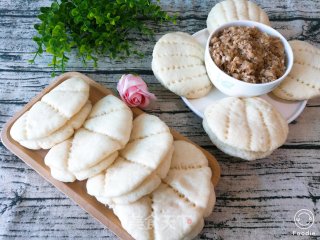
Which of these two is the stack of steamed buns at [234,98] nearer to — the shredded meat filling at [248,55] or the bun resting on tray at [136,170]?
the shredded meat filling at [248,55]

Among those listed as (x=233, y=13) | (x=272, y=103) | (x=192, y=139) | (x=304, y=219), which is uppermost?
(x=233, y=13)

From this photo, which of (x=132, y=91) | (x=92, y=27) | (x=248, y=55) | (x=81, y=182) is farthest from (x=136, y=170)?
(x=92, y=27)

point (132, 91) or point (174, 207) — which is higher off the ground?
point (132, 91)

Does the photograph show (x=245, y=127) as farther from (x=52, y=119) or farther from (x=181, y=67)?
(x=52, y=119)

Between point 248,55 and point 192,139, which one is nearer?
point 248,55

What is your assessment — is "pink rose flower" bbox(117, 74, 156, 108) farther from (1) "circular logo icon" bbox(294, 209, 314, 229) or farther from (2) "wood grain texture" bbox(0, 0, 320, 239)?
(1) "circular logo icon" bbox(294, 209, 314, 229)

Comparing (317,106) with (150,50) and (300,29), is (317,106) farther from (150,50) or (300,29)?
(150,50)

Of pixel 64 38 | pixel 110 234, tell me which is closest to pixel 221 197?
pixel 110 234

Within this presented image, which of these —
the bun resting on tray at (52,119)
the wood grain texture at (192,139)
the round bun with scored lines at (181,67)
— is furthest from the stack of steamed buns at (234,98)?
the bun resting on tray at (52,119)
